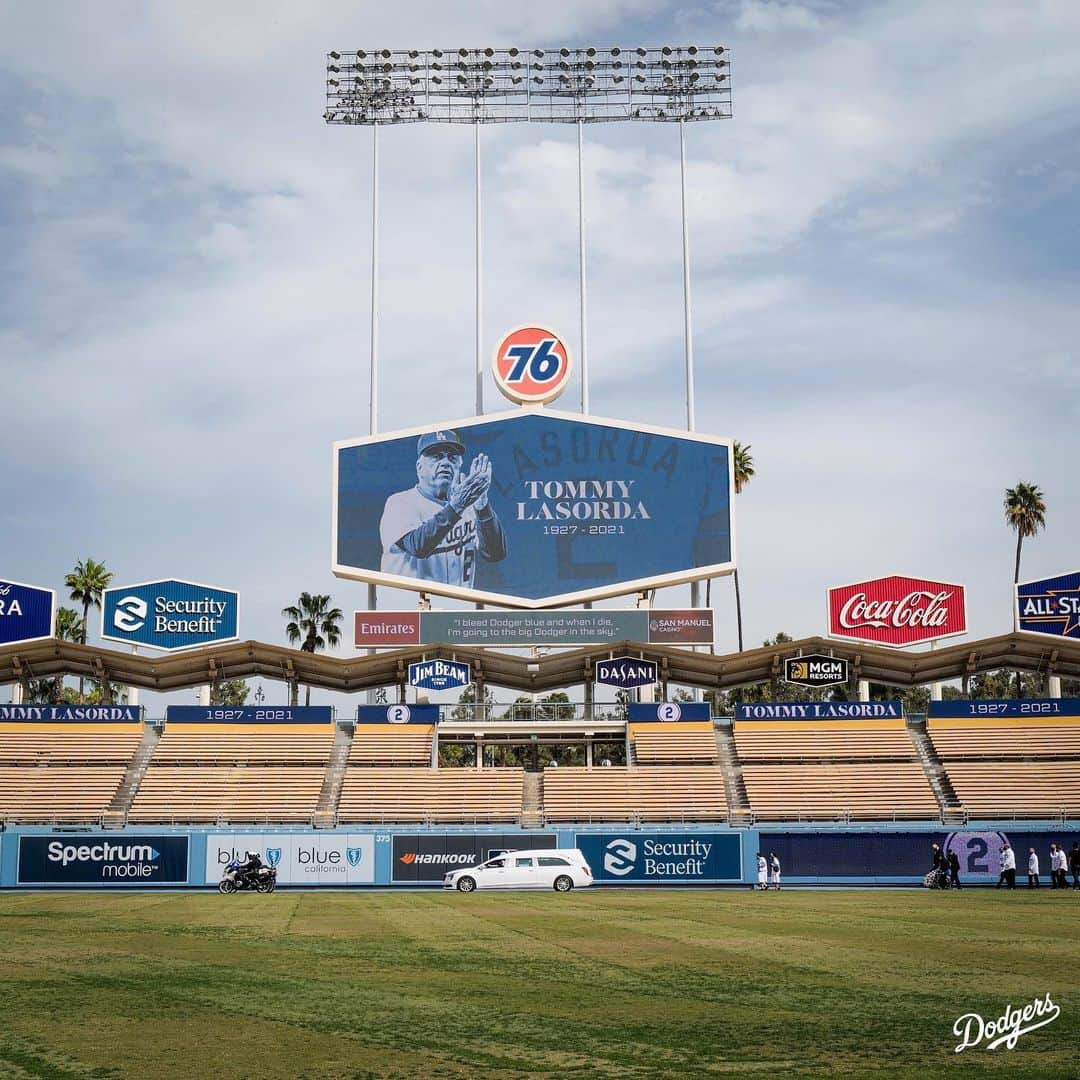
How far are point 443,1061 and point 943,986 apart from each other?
291 inches

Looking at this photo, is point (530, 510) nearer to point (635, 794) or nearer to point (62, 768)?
point (635, 794)

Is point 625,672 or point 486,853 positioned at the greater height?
point 625,672

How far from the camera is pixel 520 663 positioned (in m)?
60.4

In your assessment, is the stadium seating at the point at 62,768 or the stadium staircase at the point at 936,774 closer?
the stadium staircase at the point at 936,774

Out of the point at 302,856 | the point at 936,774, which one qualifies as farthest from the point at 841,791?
the point at 302,856

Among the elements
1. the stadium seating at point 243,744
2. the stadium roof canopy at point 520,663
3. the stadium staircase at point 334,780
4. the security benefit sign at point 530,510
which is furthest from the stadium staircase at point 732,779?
the stadium seating at point 243,744

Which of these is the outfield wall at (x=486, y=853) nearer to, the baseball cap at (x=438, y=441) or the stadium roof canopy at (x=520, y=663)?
the stadium roof canopy at (x=520, y=663)

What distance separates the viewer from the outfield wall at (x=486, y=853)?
1857 inches

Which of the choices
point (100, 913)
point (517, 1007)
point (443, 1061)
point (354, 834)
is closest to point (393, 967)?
point (517, 1007)

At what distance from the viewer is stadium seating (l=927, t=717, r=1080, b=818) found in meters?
54.8

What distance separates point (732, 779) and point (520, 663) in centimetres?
1097

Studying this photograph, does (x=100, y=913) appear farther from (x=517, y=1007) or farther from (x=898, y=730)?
(x=898, y=730)

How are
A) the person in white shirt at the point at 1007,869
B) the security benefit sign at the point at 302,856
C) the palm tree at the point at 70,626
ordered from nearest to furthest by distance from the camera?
the person in white shirt at the point at 1007,869
the security benefit sign at the point at 302,856
the palm tree at the point at 70,626

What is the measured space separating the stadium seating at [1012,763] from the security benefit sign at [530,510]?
13561 mm
